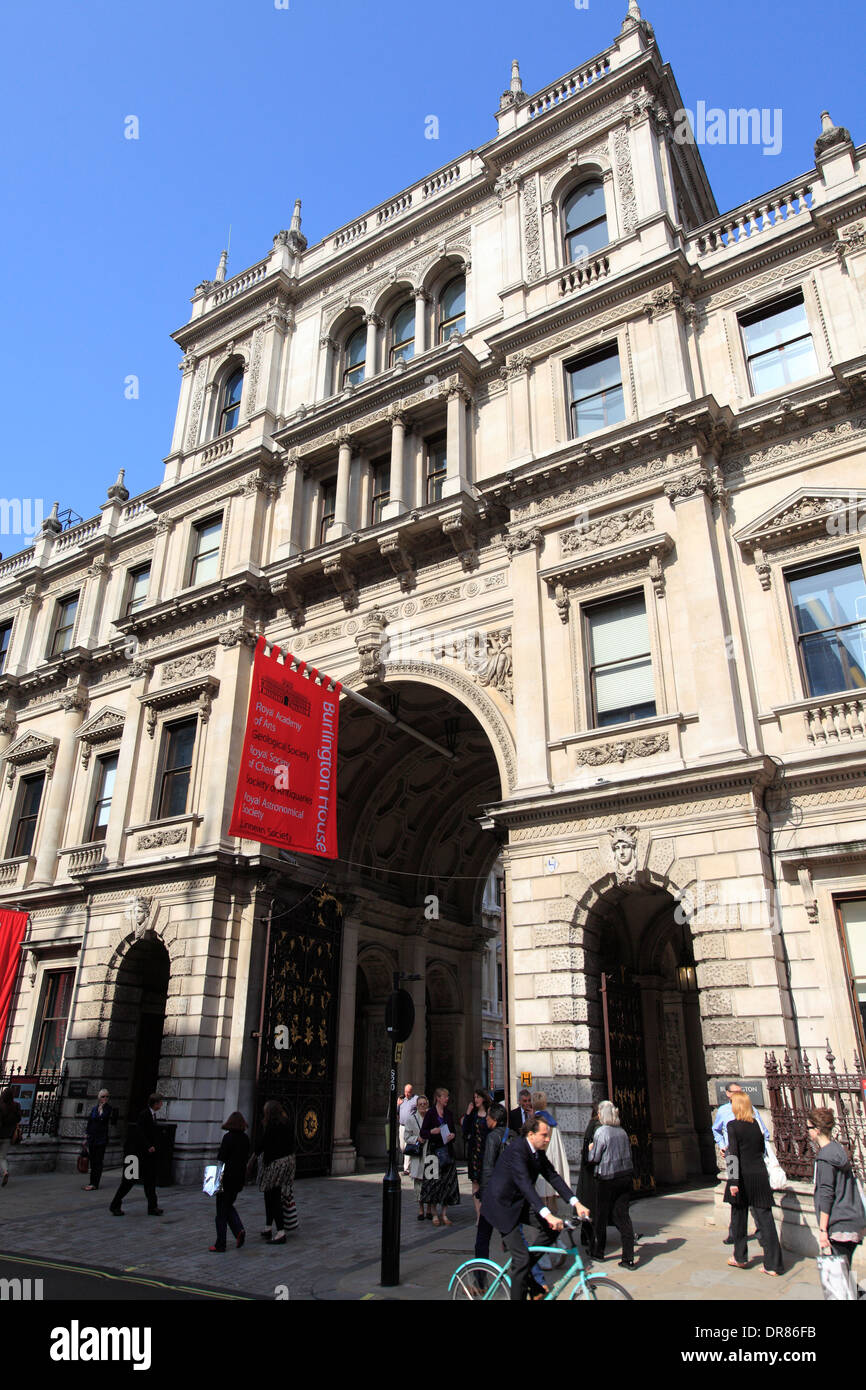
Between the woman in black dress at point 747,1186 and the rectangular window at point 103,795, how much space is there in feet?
65.6

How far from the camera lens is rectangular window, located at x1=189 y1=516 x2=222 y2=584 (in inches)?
994

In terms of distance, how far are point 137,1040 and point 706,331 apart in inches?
824

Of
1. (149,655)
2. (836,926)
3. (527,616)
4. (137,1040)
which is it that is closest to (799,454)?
(527,616)

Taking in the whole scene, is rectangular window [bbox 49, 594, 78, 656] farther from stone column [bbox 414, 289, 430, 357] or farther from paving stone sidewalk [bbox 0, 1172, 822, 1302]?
paving stone sidewalk [bbox 0, 1172, 822, 1302]

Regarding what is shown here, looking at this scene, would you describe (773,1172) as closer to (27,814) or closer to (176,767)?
(176,767)

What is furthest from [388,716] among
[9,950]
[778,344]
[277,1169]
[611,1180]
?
[9,950]

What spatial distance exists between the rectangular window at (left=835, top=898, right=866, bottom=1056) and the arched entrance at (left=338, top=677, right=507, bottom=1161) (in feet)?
34.9

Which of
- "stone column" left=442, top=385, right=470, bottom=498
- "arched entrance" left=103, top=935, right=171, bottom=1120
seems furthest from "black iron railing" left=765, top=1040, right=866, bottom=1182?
"arched entrance" left=103, top=935, right=171, bottom=1120

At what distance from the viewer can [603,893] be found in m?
15.0

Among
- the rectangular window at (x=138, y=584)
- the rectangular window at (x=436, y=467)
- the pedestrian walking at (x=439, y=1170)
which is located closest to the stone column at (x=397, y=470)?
the rectangular window at (x=436, y=467)

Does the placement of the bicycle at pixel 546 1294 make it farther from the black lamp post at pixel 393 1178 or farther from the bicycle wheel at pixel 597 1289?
the black lamp post at pixel 393 1178

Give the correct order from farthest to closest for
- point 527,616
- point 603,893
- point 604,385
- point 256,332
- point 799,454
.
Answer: point 256,332 → point 604,385 → point 527,616 → point 799,454 → point 603,893

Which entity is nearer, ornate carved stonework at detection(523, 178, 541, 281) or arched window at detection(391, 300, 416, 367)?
ornate carved stonework at detection(523, 178, 541, 281)
